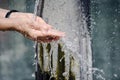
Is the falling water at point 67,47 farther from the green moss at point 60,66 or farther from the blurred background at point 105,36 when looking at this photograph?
the blurred background at point 105,36

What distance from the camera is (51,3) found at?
337cm

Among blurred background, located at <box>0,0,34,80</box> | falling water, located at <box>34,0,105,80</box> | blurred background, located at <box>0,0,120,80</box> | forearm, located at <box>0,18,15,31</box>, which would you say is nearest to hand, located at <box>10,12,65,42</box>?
forearm, located at <box>0,18,15,31</box>

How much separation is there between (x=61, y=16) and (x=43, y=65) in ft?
1.71

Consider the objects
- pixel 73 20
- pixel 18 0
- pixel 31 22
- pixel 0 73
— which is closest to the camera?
pixel 31 22

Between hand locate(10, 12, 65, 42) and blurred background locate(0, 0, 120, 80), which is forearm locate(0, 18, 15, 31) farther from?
blurred background locate(0, 0, 120, 80)

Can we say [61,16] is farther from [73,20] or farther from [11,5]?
[11,5]

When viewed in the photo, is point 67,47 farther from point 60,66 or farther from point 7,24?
point 7,24

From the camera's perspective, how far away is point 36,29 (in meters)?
2.38

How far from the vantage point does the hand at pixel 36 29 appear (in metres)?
2.31

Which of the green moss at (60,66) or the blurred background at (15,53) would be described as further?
the blurred background at (15,53)

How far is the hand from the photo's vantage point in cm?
231

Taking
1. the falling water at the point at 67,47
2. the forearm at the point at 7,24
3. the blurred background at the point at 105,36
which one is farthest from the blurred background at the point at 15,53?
the forearm at the point at 7,24

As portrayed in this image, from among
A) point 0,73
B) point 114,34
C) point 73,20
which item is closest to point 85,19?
point 73,20

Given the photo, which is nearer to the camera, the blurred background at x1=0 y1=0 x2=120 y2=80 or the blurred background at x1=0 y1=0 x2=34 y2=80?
the blurred background at x1=0 y1=0 x2=120 y2=80
